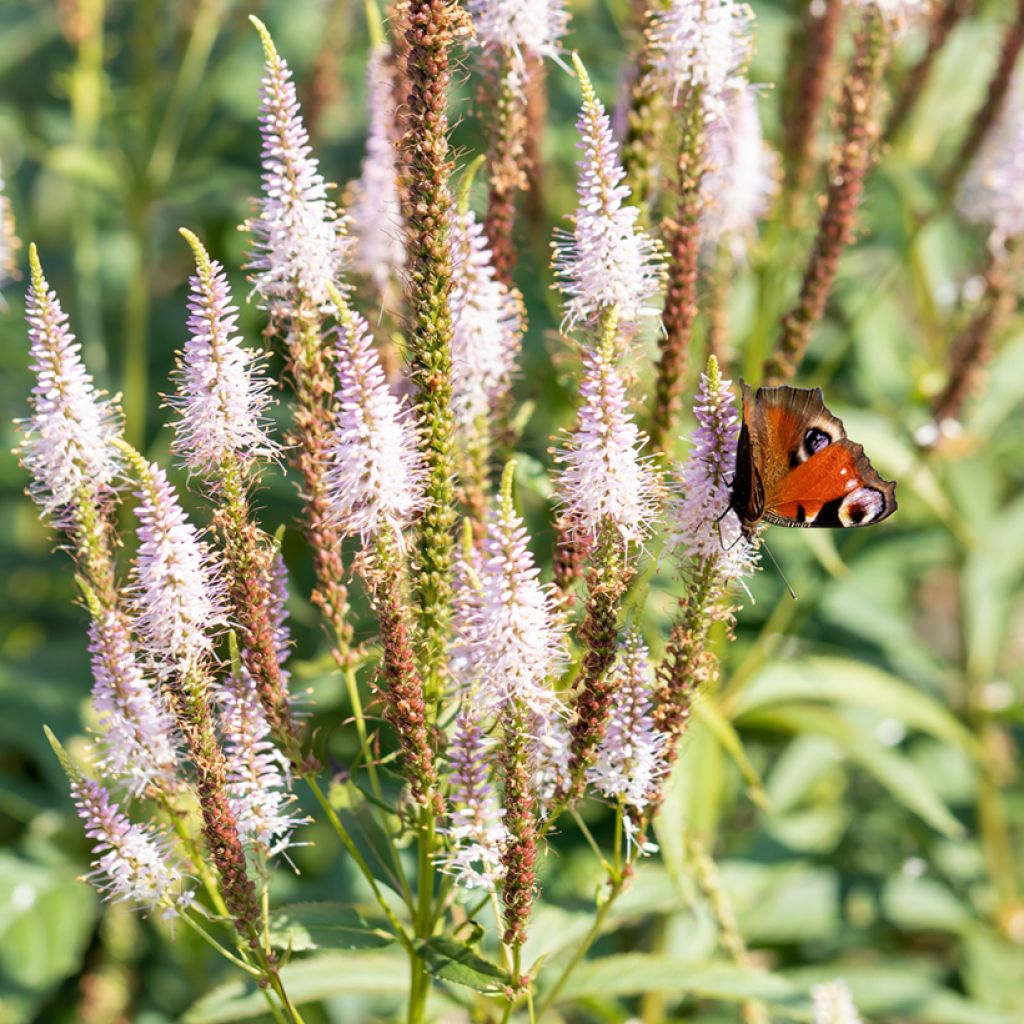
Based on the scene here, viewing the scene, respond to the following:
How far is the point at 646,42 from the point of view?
179 cm

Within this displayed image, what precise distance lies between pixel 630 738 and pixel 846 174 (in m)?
0.99

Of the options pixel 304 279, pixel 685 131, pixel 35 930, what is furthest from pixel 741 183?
pixel 35 930

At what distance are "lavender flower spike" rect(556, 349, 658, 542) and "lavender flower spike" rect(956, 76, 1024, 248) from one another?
144cm

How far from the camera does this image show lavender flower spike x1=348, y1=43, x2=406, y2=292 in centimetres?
179

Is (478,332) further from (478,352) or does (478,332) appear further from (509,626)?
(509,626)

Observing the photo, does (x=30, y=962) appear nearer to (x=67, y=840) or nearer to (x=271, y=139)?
(x=67, y=840)

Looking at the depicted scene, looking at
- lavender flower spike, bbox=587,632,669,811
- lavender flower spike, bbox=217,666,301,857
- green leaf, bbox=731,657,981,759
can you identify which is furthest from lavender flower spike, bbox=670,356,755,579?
green leaf, bbox=731,657,981,759

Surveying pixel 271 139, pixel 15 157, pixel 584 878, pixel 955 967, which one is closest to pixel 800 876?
pixel 955 967

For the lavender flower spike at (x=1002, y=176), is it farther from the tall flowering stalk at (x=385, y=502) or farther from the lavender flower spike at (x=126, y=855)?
the lavender flower spike at (x=126, y=855)

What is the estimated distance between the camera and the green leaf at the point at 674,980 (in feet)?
5.89

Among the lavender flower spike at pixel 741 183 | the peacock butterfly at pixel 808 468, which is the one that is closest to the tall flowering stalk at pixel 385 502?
the peacock butterfly at pixel 808 468

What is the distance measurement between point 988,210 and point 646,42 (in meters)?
1.15

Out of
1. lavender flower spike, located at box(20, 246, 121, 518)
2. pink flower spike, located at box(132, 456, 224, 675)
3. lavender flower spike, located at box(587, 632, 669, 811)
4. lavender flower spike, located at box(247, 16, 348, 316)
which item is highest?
lavender flower spike, located at box(247, 16, 348, 316)

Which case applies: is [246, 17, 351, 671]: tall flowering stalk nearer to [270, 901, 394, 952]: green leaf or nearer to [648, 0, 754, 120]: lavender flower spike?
[270, 901, 394, 952]: green leaf
